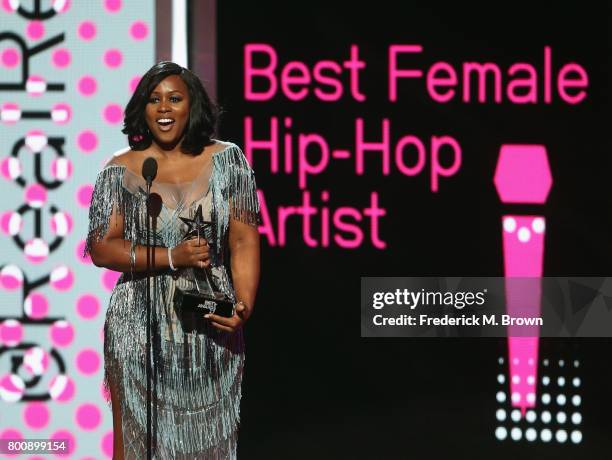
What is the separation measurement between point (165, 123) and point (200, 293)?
2.06 feet

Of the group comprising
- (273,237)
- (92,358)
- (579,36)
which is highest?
(579,36)

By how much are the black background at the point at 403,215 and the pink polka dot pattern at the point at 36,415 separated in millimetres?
905

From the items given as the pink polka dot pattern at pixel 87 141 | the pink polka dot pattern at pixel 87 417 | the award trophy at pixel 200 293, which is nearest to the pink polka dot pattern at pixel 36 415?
the pink polka dot pattern at pixel 87 417

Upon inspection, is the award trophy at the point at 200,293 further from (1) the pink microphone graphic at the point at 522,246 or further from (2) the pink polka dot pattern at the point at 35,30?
(1) the pink microphone graphic at the point at 522,246

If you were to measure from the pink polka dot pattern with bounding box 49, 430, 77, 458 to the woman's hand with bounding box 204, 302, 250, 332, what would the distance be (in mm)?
1478

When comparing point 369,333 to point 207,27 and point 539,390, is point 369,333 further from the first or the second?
point 207,27

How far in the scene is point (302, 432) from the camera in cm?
449

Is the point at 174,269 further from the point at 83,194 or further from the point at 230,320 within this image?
the point at 83,194

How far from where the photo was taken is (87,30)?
14.3ft

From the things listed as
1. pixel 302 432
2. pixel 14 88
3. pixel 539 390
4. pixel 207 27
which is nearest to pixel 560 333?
pixel 539 390

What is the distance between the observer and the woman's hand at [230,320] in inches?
126

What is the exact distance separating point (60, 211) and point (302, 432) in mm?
1497

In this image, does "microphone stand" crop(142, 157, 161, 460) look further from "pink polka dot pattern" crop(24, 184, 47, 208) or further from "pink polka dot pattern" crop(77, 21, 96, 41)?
"pink polka dot pattern" crop(77, 21, 96, 41)

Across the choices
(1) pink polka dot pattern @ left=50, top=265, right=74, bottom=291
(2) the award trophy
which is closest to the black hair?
(2) the award trophy
